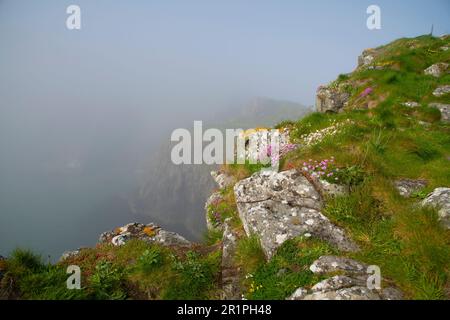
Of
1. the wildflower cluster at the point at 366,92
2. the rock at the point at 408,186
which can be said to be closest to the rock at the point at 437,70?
the wildflower cluster at the point at 366,92

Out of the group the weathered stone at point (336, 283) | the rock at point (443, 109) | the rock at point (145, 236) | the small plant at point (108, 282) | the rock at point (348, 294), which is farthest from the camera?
the rock at point (443, 109)

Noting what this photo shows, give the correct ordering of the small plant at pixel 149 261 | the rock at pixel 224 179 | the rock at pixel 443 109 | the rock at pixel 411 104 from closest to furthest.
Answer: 1. the small plant at pixel 149 261
2. the rock at pixel 224 179
3. the rock at pixel 443 109
4. the rock at pixel 411 104

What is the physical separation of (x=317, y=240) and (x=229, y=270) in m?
2.56

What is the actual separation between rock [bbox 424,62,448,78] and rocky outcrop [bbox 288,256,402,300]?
20002 millimetres

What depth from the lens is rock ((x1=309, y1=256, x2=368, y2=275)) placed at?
19.3 ft

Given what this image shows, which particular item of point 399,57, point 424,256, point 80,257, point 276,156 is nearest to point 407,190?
point 424,256

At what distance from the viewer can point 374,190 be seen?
7859 millimetres

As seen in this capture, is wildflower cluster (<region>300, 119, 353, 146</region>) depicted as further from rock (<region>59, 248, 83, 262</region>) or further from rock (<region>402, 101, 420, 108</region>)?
rock (<region>59, 248, 83, 262</region>)

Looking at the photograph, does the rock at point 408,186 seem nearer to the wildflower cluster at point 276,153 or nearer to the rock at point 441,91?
the wildflower cluster at point 276,153

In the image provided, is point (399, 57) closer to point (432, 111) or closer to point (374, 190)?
point (432, 111)

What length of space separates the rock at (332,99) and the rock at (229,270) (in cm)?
1641

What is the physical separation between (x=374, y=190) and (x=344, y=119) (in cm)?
706

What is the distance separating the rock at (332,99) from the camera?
2127 centimetres

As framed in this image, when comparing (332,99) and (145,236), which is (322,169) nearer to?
(145,236)
